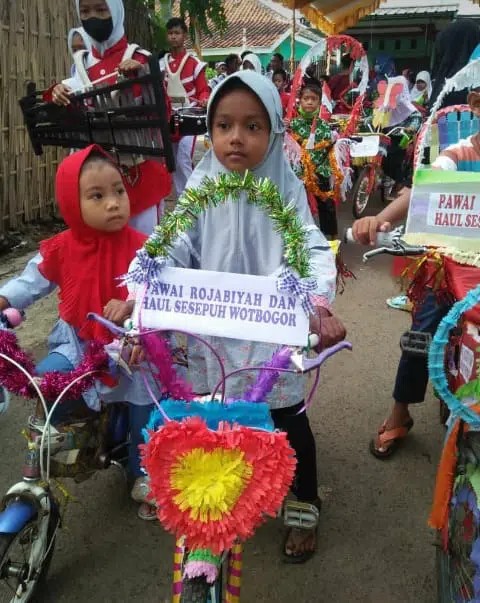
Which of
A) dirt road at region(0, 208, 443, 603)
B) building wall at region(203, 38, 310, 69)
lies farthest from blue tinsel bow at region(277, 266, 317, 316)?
building wall at region(203, 38, 310, 69)

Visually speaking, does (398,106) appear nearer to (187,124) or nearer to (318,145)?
(318,145)

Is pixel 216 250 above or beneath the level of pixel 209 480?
above

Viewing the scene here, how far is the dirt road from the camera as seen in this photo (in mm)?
2203

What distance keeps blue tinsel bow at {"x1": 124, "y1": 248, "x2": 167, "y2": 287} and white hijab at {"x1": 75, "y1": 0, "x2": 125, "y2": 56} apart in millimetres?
2401

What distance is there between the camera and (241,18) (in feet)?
116

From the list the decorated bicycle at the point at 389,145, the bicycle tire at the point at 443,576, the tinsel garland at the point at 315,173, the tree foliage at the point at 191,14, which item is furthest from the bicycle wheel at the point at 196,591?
the tree foliage at the point at 191,14

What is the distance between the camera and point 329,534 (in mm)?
2475

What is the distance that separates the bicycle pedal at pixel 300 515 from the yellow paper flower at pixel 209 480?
0.96 meters

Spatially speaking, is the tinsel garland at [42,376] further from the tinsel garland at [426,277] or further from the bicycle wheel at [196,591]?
the tinsel garland at [426,277]

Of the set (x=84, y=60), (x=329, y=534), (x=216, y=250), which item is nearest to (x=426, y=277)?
(x=216, y=250)

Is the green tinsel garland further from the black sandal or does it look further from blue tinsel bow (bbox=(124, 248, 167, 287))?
the black sandal

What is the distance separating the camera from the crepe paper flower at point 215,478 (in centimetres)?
131

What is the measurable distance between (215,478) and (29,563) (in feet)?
3.46

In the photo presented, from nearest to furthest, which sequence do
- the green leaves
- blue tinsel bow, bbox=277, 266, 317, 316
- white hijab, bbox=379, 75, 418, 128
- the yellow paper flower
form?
the yellow paper flower < blue tinsel bow, bbox=277, 266, 317, 316 < white hijab, bbox=379, 75, 418, 128 < the green leaves
